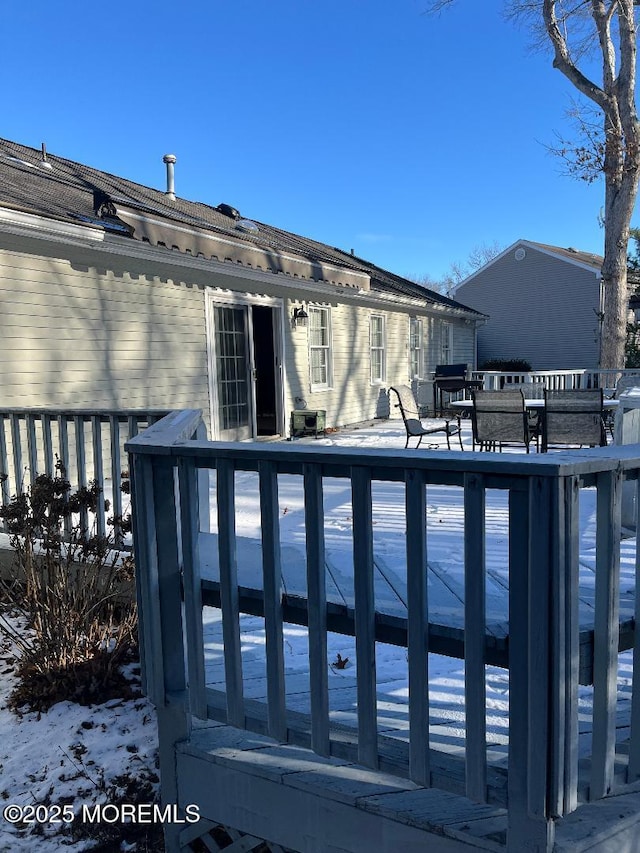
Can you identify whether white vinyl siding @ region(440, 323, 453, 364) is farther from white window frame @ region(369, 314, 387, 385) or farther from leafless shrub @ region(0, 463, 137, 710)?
leafless shrub @ region(0, 463, 137, 710)

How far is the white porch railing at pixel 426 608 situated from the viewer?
118 centimetres

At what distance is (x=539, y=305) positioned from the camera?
70.3ft

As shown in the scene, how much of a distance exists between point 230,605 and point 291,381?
811 cm

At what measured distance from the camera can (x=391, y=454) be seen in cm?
133

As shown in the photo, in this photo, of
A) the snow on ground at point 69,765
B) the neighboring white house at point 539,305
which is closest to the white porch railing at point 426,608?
the snow on ground at point 69,765

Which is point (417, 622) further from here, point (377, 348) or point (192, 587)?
point (377, 348)

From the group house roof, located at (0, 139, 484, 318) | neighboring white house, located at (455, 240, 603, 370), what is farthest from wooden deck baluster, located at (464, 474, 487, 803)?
neighboring white house, located at (455, 240, 603, 370)

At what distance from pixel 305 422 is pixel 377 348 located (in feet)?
11.9

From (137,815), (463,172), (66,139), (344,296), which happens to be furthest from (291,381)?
(463,172)

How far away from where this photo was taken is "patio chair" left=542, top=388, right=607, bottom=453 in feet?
20.8

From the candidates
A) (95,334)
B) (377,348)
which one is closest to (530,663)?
(95,334)

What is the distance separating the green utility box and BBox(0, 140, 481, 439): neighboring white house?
161 mm

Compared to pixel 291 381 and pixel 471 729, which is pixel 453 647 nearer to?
pixel 471 729

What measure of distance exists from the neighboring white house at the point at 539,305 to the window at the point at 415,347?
29.1 ft
